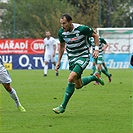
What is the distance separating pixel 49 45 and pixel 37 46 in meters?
10.0

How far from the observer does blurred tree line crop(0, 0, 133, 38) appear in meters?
52.0

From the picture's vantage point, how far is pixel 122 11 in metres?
66.5

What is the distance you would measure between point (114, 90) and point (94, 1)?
34044mm

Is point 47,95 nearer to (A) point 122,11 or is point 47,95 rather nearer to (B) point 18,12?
(B) point 18,12

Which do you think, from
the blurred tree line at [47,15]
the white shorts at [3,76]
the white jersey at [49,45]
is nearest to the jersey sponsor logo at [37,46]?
the blurred tree line at [47,15]

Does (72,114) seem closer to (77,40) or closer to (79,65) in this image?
(79,65)

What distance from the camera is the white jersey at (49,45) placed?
32.2 m

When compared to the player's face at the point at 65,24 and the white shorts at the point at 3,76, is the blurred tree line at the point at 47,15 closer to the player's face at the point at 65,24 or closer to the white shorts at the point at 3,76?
the white shorts at the point at 3,76

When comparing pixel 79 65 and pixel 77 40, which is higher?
pixel 77 40

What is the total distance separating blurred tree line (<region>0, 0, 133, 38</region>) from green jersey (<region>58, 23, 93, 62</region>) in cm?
3689

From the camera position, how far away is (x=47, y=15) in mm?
54719

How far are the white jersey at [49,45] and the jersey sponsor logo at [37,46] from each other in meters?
9.09

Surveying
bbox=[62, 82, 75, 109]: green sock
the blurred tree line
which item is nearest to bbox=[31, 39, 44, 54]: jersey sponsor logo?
the blurred tree line

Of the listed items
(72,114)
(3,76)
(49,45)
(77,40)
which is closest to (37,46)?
(49,45)
